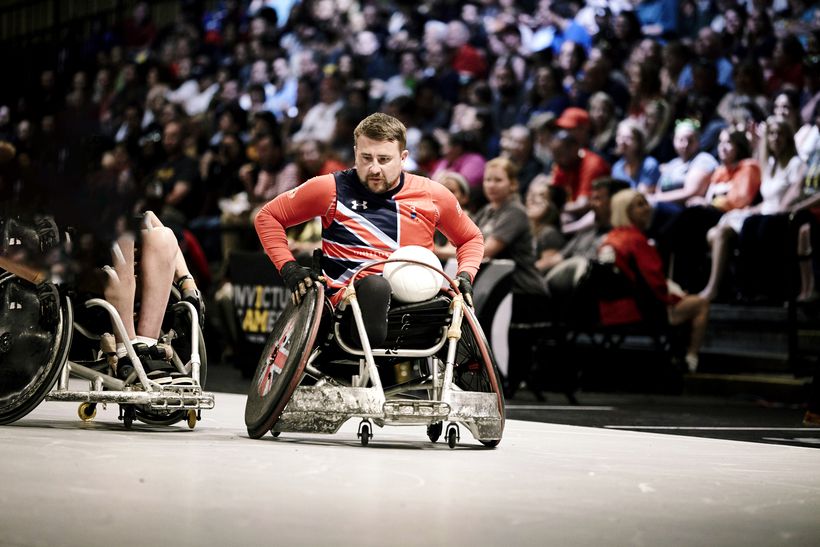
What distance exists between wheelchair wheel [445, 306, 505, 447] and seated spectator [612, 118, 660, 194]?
6251 mm

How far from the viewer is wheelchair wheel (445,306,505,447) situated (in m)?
5.43

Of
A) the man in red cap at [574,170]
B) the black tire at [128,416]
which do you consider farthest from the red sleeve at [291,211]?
the man in red cap at [574,170]

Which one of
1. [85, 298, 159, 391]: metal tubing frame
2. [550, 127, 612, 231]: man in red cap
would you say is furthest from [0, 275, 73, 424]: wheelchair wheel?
[550, 127, 612, 231]: man in red cap

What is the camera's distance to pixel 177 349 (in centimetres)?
609

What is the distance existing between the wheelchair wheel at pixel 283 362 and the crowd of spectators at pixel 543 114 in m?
1.04

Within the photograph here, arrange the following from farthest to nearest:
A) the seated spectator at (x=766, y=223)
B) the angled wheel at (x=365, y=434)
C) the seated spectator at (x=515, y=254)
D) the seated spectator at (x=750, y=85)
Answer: the seated spectator at (x=750, y=85), the seated spectator at (x=766, y=223), the seated spectator at (x=515, y=254), the angled wheel at (x=365, y=434)

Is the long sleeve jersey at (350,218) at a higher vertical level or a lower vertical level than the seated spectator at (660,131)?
lower

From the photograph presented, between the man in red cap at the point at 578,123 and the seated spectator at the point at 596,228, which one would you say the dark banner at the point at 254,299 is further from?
the man in red cap at the point at 578,123

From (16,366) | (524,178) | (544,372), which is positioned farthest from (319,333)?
(524,178)

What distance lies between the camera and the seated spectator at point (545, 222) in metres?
10.6

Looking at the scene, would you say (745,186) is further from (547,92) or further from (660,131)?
(547,92)

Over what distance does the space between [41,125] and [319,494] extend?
1.27m

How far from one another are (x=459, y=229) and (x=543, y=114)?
7.11m

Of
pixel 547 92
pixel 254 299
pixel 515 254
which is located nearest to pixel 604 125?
pixel 547 92
